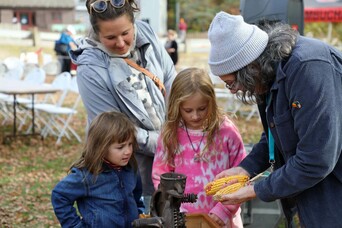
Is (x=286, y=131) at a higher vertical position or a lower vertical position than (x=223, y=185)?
higher

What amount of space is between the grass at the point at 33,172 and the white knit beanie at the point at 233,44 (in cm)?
236

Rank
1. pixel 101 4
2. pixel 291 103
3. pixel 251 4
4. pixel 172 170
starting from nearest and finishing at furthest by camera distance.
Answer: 1. pixel 291 103
2. pixel 101 4
3. pixel 172 170
4. pixel 251 4

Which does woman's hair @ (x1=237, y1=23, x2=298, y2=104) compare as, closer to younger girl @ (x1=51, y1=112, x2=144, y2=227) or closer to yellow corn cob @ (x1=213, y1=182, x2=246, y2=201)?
yellow corn cob @ (x1=213, y1=182, x2=246, y2=201)

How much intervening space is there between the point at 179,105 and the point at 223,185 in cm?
61

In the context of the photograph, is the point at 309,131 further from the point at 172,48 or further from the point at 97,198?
the point at 172,48

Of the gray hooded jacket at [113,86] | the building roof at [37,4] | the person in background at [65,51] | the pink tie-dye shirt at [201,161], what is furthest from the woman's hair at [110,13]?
the building roof at [37,4]

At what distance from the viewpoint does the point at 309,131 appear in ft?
6.86

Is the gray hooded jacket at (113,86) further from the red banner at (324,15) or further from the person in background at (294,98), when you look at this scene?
the red banner at (324,15)

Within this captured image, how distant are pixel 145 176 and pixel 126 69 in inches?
25.8

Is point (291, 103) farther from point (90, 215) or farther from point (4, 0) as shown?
point (4, 0)

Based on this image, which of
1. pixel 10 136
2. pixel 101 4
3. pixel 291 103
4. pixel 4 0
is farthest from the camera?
pixel 4 0

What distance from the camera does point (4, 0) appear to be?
49031 mm

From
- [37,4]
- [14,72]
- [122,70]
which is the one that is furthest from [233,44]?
[37,4]

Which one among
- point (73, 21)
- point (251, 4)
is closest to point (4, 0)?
point (73, 21)
